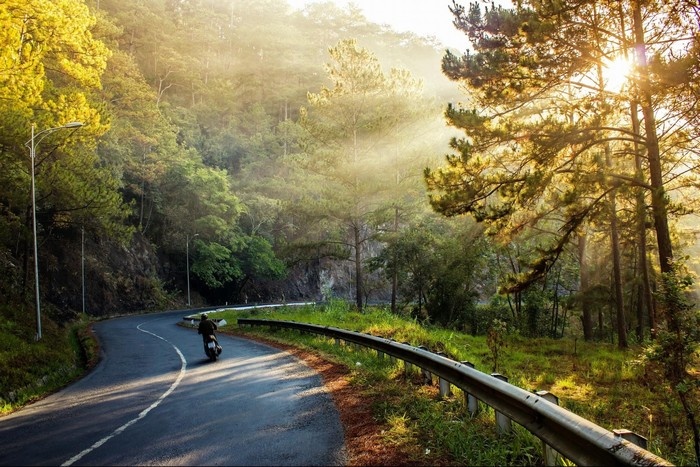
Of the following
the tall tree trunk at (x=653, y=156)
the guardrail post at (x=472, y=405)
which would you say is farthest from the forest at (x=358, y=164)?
the guardrail post at (x=472, y=405)

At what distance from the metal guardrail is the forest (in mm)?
2918

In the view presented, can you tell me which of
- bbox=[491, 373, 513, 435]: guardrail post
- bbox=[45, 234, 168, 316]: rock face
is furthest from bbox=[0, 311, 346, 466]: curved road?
bbox=[45, 234, 168, 316]: rock face

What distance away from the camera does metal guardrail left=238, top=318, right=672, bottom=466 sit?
3.53 metres

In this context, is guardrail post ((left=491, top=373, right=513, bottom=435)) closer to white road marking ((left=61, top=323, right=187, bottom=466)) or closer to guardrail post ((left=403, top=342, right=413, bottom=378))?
guardrail post ((left=403, top=342, right=413, bottom=378))

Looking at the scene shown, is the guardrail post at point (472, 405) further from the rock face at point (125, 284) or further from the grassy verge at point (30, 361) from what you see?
the rock face at point (125, 284)

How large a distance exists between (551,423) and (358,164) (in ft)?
93.4

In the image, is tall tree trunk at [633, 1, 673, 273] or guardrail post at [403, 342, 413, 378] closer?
guardrail post at [403, 342, 413, 378]

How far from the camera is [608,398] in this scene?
11836mm

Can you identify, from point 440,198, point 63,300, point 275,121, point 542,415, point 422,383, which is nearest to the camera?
point 542,415

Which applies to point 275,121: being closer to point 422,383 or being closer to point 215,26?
A: point 215,26

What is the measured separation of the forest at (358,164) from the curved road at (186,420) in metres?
5.25

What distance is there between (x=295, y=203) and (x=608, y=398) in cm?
2378

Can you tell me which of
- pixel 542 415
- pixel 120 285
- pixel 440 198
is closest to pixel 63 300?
pixel 120 285

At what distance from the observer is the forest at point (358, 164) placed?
42.8 feet
